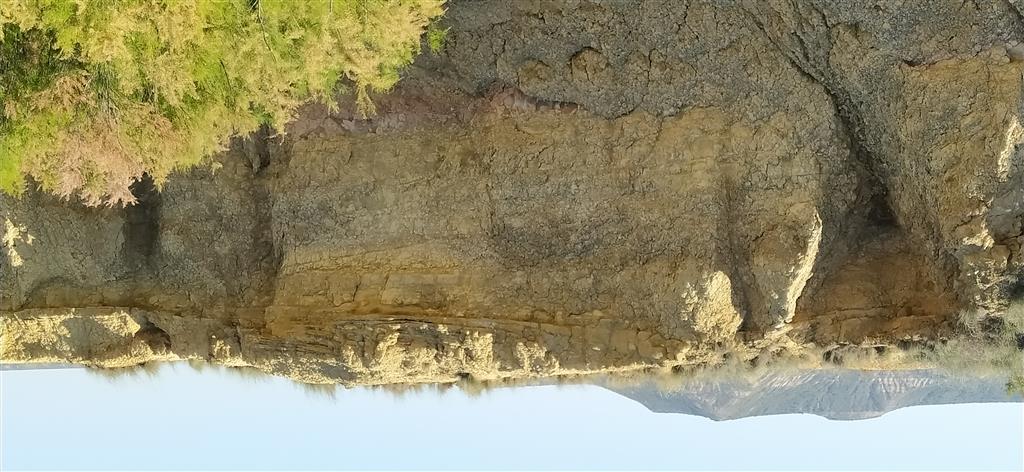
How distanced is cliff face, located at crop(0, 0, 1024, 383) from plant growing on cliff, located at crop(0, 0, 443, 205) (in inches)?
33.4

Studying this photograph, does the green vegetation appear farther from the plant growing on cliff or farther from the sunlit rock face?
the sunlit rock face

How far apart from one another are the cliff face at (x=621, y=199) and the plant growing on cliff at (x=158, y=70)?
Result: 0.85 metres

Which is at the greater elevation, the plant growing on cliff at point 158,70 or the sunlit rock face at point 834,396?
the plant growing on cliff at point 158,70

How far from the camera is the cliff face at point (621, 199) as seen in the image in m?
6.10

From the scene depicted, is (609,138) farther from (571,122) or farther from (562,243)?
(562,243)

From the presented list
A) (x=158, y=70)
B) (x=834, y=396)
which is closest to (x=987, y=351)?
(x=158, y=70)

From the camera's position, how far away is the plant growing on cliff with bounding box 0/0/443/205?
6285 mm

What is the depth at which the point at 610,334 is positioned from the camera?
22.4 feet

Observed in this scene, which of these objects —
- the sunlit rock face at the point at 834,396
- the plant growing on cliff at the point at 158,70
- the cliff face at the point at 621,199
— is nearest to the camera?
the cliff face at the point at 621,199

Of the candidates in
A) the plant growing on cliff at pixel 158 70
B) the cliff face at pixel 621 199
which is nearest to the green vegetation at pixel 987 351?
the cliff face at pixel 621 199

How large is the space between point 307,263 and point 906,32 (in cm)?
526

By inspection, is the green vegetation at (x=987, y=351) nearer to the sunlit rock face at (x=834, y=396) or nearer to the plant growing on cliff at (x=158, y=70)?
the plant growing on cliff at (x=158, y=70)

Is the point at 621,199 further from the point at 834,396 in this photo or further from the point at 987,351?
the point at 834,396

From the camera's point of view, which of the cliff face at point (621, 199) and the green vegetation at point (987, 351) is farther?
the green vegetation at point (987, 351)
